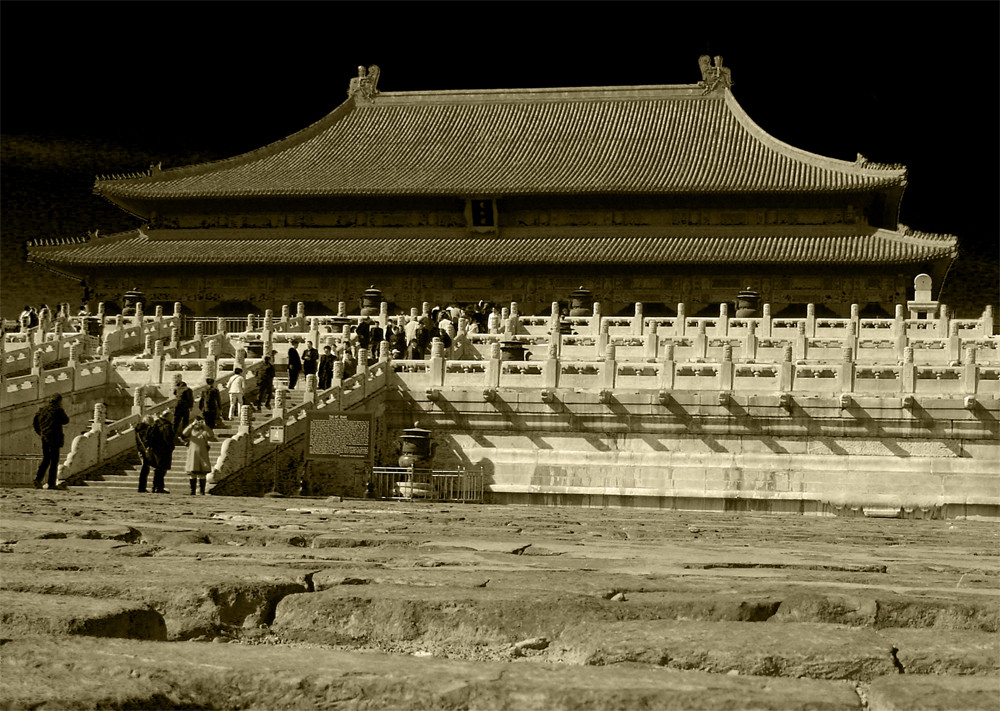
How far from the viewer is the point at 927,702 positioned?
3.74 metres

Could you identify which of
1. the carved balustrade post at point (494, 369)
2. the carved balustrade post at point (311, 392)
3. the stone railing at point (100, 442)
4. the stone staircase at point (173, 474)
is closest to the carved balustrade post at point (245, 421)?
the stone staircase at point (173, 474)

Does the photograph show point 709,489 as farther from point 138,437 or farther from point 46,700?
point 46,700

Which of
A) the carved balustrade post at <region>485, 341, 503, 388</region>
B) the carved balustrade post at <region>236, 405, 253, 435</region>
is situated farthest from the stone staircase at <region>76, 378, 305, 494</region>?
the carved balustrade post at <region>485, 341, 503, 388</region>

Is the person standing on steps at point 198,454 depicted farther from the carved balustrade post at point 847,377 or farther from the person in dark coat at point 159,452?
the carved balustrade post at point 847,377

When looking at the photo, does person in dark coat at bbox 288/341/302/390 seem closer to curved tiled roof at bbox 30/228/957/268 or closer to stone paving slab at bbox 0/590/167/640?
curved tiled roof at bbox 30/228/957/268

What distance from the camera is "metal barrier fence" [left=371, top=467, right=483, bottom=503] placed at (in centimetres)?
2000

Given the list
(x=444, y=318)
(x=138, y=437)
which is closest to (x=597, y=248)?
(x=444, y=318)

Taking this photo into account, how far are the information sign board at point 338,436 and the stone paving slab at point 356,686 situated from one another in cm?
1618

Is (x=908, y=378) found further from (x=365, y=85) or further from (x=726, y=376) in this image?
(x=365, y=85)

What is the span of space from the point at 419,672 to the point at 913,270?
132 ft

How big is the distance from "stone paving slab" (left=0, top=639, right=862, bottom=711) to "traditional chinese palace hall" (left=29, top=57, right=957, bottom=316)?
3845 cm

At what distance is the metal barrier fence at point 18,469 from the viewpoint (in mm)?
17859

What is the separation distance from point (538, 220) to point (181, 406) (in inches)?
1108

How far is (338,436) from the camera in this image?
20500mm
